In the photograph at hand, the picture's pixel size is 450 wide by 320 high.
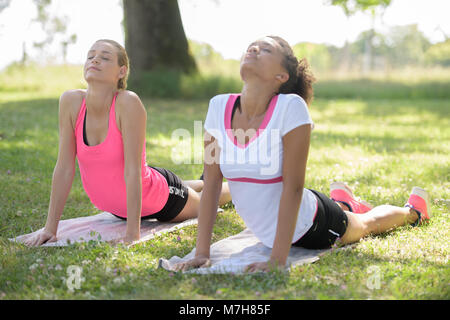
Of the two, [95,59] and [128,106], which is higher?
[95,59]

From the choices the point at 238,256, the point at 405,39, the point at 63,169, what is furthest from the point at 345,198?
the point at 405,39

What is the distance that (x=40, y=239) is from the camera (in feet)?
12.7

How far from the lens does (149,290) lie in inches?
115

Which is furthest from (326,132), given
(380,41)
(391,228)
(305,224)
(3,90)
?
(380,41)

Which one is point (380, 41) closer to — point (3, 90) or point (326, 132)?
point (3, 90)

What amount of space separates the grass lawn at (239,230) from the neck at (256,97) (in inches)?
39.9

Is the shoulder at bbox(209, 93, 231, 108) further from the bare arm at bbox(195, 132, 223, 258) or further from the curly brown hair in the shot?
the curly brown hair

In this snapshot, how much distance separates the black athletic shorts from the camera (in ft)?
14.3

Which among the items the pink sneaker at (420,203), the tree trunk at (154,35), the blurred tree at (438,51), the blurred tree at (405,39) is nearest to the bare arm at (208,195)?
the pink sneaker at (420,203)

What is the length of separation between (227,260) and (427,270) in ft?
4.12

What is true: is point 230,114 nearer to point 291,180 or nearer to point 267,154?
point 267,154

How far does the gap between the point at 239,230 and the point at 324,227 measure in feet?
3.45

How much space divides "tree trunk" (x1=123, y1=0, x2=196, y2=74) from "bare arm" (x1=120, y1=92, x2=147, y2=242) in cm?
1274

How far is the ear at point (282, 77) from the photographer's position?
10.4 ft
